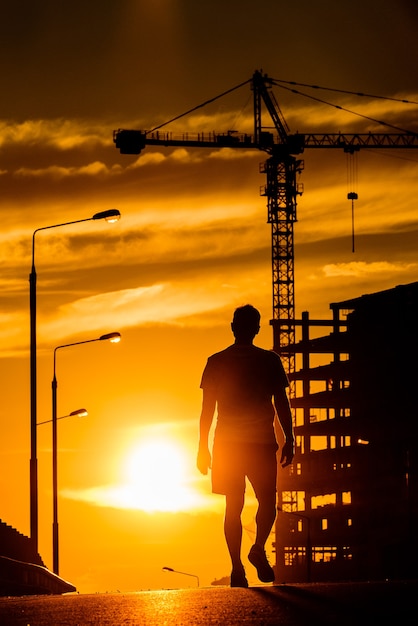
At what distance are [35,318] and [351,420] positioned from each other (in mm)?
87333

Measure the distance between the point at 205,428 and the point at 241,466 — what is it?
492 mm

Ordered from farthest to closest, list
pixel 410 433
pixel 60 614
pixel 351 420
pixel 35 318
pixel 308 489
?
pixel 308 489, pixel 351 420, pixel 410 433, pixel 35 318, pixel 60 614

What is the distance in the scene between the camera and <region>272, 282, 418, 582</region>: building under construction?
107125 mm

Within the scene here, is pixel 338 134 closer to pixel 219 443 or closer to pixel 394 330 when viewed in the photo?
pixel 394 330

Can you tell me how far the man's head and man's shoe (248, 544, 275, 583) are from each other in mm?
1841

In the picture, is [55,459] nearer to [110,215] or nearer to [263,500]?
[110,215]

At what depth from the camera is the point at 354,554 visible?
125m

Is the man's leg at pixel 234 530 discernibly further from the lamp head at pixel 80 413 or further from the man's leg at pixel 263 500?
the lamp head at pixel 80 413

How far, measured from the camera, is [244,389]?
12.1 m

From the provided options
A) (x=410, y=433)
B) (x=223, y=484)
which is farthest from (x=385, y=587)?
(x=410, y=433)

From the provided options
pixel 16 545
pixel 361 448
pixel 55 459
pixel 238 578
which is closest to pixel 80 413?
pixel 55 459

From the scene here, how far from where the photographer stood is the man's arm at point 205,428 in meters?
12.2

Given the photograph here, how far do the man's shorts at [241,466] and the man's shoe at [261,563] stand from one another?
52 cm

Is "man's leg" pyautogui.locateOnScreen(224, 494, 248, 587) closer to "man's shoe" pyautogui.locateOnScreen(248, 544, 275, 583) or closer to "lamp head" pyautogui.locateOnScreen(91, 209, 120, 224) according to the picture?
"man's shoe" pyautogui.locateOnScreen(248, 544, 275, 583)
